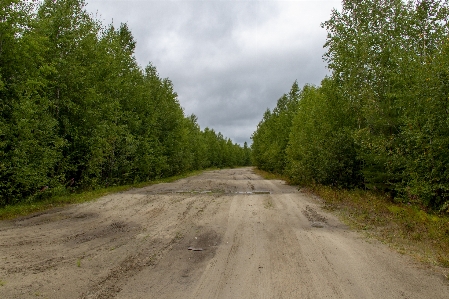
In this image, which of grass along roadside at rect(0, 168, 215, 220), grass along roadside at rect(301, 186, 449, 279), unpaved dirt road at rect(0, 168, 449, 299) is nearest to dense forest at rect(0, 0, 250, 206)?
grass along roadside at rect(0, 168, 215, 220)

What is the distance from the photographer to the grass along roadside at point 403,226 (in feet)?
21.8

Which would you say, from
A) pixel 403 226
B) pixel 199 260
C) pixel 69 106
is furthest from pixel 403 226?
pixel 69 106

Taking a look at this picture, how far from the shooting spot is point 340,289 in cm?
471

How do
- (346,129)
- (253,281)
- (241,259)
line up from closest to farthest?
(253,281) → (241,259) → (346,129)

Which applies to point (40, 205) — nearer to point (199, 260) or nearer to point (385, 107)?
point (199, 260)

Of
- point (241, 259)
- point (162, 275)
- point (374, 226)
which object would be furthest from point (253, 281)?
point (374, 226)

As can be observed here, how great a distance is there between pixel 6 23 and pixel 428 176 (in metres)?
15.7

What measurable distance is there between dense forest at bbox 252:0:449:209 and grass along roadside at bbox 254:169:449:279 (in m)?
0.98

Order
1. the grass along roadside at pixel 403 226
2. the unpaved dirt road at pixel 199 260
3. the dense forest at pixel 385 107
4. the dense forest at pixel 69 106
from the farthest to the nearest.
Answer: the dense forest at pixel 69 106 < the dense forest at pixel 385 107 < the grass along roadside at pixel 403 226 < the unpaved dirt road at pixel 199 260

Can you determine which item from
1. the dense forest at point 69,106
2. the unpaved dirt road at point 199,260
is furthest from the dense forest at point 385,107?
the dense forest at point 69,106

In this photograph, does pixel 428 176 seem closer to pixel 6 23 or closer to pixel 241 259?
pixel 241 259

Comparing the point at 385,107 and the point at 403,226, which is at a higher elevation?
the point at 385,107

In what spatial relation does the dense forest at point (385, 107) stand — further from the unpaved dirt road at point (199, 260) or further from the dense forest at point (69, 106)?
the dense forest at point (69, 106)

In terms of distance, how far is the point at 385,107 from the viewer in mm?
14727
